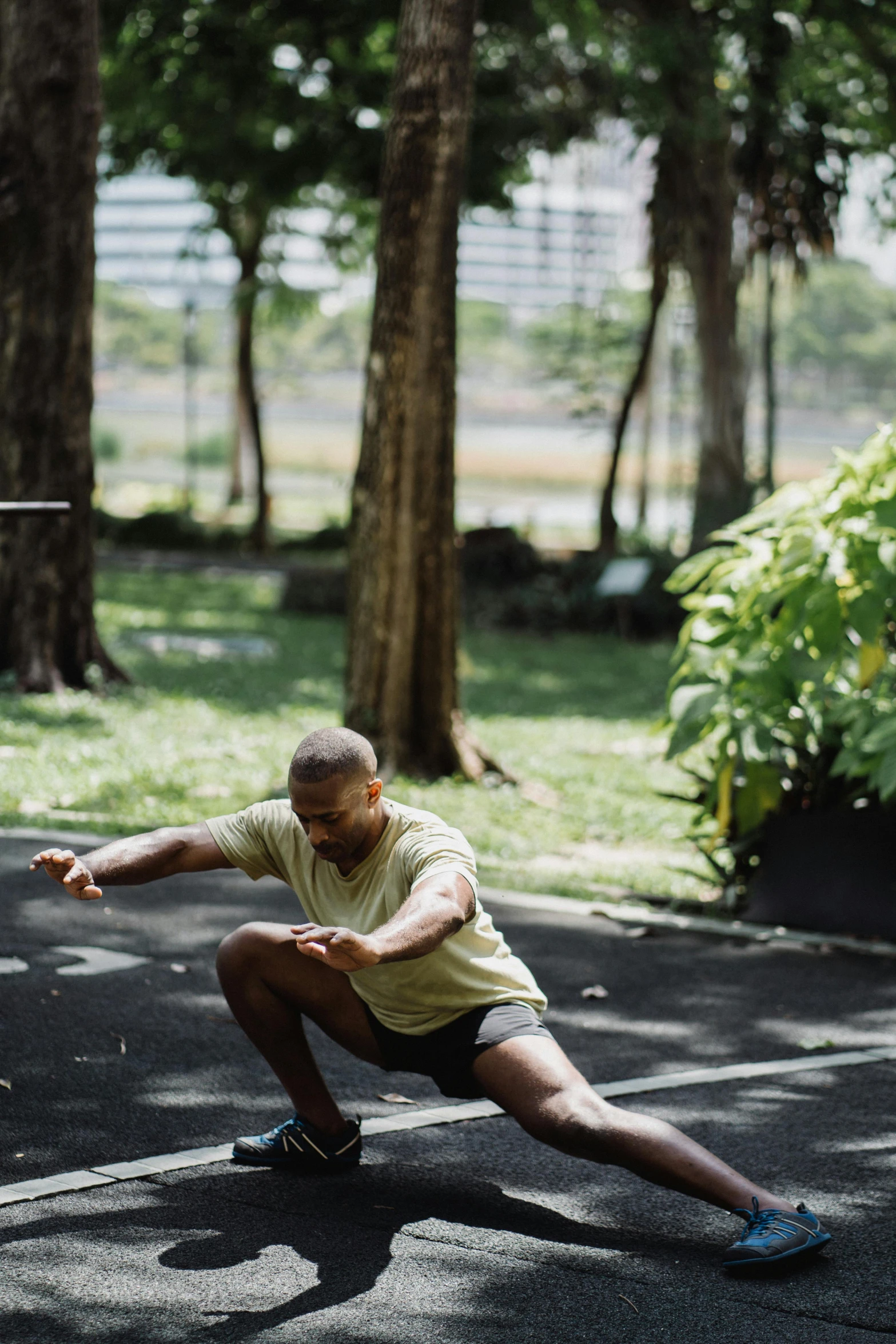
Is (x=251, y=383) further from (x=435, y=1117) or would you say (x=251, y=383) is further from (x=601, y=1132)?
(x=601, y=1132)

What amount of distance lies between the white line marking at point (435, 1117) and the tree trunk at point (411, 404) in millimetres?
4665

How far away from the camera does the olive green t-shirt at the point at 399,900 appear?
12.4 ft

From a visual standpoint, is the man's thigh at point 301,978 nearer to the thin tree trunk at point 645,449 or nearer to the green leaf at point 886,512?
the green leaf at point 886,512

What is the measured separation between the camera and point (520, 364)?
65.2m

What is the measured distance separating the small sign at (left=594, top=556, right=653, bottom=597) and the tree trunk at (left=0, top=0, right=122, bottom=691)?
8.25 m

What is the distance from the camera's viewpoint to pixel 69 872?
365 cm

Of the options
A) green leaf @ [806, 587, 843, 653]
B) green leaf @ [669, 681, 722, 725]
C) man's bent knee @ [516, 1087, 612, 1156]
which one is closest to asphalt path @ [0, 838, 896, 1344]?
man's bent knee @ [516, 1087, 612, 1156]

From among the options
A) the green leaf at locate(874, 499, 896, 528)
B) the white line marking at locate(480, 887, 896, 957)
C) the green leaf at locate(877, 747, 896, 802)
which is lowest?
the white line marking at locate(480, 887, 896, 957)

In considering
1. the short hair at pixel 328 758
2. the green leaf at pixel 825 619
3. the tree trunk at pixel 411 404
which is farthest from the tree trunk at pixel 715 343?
the short hair at pixel 328 758

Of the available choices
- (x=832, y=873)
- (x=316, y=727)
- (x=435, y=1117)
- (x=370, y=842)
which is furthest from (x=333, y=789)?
(x=316, y=727)

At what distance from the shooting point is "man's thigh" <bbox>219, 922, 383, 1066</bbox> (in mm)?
4004

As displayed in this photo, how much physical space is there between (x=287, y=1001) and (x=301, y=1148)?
0.40 m

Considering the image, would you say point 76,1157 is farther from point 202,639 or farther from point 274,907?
point 202,639

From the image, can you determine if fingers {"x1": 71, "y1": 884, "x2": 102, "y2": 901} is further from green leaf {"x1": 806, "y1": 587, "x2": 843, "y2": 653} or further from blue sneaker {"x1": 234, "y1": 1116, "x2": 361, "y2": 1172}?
green leaf {"x1": 806, "y1": 587, "x2": 843, "y2": 653}
